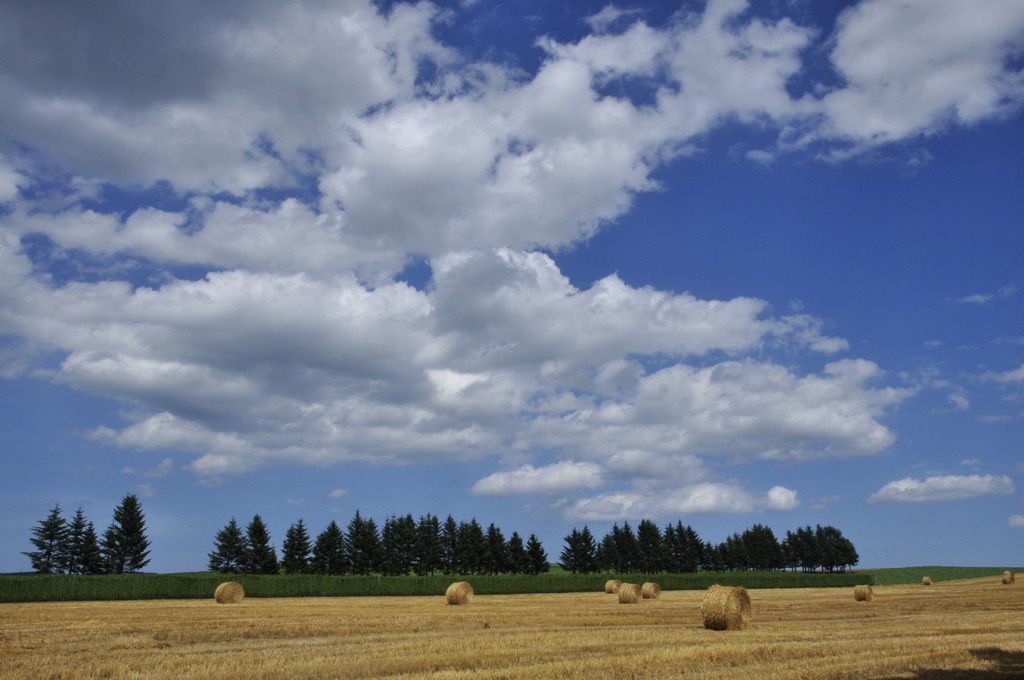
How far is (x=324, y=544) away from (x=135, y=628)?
91.7 metres

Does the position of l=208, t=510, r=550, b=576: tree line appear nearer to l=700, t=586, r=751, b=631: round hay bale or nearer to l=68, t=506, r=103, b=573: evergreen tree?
l=68, t=506, r=103, b=573: evergreen tree

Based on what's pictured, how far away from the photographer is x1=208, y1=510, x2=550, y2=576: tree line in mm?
102750

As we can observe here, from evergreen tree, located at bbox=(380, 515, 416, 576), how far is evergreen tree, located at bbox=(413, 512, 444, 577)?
1.00 m

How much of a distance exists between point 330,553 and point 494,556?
1128 inches

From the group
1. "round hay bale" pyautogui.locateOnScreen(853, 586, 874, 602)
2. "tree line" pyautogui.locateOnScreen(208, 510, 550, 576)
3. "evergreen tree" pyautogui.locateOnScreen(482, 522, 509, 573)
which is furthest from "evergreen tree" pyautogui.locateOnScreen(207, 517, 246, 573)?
"round hay bale" pyautogui.locateOnScreen(853, 586, 874, 602)

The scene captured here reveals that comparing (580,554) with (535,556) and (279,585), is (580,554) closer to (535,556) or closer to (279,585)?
(535,556)

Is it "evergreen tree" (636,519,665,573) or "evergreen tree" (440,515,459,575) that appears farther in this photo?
"evergreen tree" (636,519,665,573)

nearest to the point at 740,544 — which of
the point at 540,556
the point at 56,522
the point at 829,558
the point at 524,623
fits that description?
the point at 829,558

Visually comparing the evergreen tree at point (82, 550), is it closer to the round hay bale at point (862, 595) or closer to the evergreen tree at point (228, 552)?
the evergreen tree at point (228, 552)

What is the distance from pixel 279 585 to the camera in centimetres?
6109

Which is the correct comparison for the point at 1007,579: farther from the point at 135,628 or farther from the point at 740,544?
the point at 740,544

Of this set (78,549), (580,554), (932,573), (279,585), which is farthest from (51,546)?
(932,573)

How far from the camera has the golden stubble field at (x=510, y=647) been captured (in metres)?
15.1

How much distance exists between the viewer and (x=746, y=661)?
1683 centimetres
